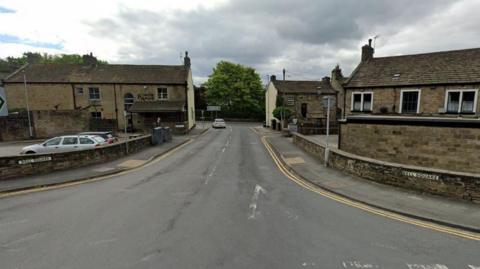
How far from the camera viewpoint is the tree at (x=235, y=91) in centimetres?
A: 6044

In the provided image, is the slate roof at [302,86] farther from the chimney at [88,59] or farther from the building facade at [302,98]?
the chimney at [88,59]

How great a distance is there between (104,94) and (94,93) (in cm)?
139

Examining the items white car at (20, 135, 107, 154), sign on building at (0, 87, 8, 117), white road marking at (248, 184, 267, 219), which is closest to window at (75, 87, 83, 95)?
white car at (20, 135, 107, 154)

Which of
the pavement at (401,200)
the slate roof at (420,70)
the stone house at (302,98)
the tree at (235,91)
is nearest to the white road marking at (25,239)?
the pavement at (401,200)

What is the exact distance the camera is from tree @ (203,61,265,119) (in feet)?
198

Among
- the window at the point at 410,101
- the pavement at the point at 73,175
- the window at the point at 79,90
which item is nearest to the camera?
the pavement at the point at 73,175

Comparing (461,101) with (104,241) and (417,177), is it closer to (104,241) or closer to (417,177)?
(417,177)

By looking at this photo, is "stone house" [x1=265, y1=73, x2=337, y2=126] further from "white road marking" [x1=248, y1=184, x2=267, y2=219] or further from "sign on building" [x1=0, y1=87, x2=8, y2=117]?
"sign on building" [x1=0, y1=87, x2=8, y2=117]

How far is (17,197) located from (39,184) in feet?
4.07

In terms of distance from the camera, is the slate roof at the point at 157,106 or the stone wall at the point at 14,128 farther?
the slate roof at the point at 157,106

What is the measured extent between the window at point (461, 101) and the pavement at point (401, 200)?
14.5 m

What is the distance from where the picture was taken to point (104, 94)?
32594 millimetres

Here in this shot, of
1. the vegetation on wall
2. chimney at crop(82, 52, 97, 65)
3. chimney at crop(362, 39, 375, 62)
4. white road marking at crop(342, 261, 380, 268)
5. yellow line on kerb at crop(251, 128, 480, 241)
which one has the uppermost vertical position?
the vegetation on wall

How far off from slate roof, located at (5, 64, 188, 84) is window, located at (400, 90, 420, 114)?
2497 centimetres
